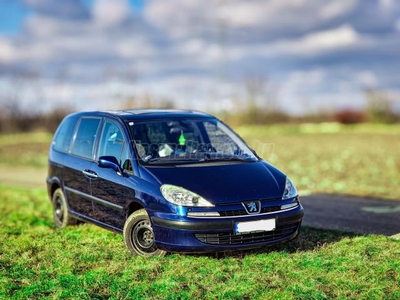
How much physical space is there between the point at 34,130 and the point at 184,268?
46.8 m

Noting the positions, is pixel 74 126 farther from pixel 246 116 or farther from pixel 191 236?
pixel 246 116

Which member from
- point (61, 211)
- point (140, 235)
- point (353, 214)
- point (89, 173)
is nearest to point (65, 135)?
point (61, 211)

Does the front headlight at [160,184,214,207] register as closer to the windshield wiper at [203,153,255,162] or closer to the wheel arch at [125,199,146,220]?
the wheel arch at [125,199,146,220]

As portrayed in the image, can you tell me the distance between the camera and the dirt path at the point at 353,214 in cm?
816

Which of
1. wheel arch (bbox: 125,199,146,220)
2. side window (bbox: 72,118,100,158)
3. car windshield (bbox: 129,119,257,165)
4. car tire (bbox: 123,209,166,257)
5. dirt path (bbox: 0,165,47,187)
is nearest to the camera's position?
car tire (bbox: 123,209,166,257)

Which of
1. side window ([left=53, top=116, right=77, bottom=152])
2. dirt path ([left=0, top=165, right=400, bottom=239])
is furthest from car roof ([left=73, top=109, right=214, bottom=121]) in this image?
dirt path ([left=0, top=165, right=400, bottom=239])

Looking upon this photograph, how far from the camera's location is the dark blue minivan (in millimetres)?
5977

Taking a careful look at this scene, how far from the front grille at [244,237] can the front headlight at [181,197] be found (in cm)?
33

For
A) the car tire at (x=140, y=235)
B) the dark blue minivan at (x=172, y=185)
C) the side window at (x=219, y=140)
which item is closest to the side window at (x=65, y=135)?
the dark blue minivan at (x=172, y=185)

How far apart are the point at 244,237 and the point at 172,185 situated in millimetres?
954

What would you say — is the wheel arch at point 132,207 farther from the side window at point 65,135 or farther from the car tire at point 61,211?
the side window at point 65,135

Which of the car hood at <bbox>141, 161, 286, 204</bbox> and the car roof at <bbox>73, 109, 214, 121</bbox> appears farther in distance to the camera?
the car roof at <bbox>73, 109, 214, 121</bbox>

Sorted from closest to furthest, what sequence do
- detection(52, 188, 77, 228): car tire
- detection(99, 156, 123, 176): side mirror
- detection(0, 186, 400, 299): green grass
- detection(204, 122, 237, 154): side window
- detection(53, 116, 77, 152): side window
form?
1. detection(0, 186, 400, 299): green grass
2. detection(99, 156, 123, 176): side mirror
3. detection(204, 122, 237, 154): side window
4. detection(52, 188, 77, 228): car tire
5. detection(53, 116, 77, 152): side window

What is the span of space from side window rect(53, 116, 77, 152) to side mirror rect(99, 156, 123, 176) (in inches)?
73.0
